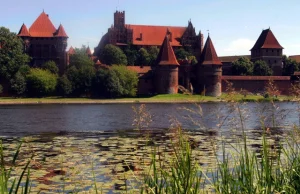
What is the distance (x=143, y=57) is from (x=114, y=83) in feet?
65.2

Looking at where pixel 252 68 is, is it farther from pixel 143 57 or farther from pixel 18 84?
pixel 18 84

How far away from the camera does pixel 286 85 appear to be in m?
72.1

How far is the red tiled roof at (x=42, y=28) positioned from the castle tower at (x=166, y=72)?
2129 centimetres

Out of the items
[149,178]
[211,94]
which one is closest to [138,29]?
[211,94]

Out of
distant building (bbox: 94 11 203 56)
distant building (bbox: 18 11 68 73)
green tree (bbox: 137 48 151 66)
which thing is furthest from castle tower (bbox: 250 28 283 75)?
distant building (bbox: 18 11 68 73)

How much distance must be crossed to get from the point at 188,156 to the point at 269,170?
127 centimetres

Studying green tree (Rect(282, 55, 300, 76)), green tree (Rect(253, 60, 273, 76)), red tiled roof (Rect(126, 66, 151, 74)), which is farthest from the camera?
green tree (Rect(282, 55, 300, 76))

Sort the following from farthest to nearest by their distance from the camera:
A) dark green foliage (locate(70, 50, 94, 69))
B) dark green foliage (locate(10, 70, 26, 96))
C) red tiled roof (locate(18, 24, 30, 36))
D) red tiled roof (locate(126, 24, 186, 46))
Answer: red tiled roof (locate(126, 24, 186, 46)), red tiled roof (locate(18, 24, 30, 36)), dark green foliage (locate(70, 50, 94, 69)), dark green foliage (locate(10, 70, 26, 96))

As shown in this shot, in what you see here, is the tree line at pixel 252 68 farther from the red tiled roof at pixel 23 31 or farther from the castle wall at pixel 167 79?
the red tiled roof at pixel 23 31

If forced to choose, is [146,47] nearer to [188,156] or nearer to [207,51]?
[207,51]

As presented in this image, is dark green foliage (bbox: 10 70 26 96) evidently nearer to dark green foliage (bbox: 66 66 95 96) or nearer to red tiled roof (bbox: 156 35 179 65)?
dark green foliage (bbox: 66 66 95 96)

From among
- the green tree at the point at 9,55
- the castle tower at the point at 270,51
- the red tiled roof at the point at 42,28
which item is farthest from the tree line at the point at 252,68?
the green tree at the point at 9,55

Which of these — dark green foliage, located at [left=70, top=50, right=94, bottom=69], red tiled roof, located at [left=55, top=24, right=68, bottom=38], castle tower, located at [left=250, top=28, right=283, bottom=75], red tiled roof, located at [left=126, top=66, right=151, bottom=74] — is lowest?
red tiled roof, located at [left=126, top=66, right=151, bottom=74]

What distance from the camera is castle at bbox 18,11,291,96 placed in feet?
229
